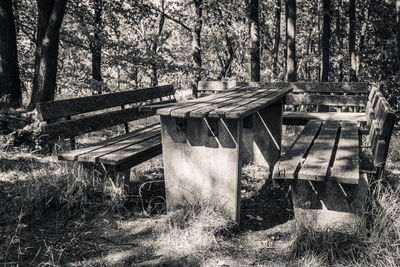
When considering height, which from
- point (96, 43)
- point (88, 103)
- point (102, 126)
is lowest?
point (102, 126)

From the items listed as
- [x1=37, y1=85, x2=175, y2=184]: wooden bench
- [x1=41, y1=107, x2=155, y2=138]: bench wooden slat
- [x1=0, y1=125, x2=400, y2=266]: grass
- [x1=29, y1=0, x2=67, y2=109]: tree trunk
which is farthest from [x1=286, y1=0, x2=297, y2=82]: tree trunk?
[x1=0, y1=125, x2=400, y2=266]: grass

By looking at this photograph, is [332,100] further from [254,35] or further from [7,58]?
[7,58]

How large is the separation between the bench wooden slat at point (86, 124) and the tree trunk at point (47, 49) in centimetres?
182

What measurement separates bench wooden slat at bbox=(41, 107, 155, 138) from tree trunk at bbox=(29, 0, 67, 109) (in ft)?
5.99

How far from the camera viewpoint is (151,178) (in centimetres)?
444

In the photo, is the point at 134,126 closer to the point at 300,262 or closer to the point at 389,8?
the point at 300,262

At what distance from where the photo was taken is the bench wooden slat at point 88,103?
394 centimetres

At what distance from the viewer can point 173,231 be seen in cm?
292

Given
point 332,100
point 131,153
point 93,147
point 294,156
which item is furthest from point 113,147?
point 332,100

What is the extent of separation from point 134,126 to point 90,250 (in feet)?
17.1

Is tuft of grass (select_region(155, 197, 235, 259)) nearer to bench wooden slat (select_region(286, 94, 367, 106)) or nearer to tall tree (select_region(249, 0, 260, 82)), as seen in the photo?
bench wooden slat (select_region(286, 94, 367, 106))

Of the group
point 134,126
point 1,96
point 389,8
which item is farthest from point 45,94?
point 389,8

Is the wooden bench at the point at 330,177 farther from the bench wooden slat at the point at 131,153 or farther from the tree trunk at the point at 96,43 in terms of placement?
the tree trunk at the point at 96,43

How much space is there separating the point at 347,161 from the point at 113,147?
2.22 metres
